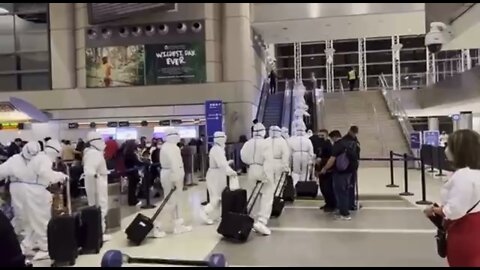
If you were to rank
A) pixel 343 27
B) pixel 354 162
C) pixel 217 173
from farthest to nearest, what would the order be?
1. pixel 343 27
2. pixel 354 162
3. pixel 217 173

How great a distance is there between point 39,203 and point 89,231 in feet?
2.41

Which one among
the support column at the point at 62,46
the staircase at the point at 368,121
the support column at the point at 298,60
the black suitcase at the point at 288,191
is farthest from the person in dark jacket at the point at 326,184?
the support column at the point at 298,60

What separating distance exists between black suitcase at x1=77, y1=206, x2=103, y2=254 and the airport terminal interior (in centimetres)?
2

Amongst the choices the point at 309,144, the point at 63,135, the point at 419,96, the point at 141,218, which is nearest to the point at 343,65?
the point at 419,96

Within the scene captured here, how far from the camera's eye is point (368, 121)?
21.9m

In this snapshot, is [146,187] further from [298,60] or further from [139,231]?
[298,60]

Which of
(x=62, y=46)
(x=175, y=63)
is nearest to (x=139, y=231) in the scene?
(x=175, y=63)

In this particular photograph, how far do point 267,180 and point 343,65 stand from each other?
91.0 feet

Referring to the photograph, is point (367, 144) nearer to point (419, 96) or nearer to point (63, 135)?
point (419, 96)

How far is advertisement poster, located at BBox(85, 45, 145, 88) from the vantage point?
20891 mm

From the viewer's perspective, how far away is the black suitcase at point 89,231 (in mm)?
6441

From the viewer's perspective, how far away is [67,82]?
69.8 ft

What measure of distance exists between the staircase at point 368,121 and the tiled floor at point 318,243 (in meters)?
9.93

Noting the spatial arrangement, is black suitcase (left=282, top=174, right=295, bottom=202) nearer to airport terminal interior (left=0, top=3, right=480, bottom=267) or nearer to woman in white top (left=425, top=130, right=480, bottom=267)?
airport terminal interior (left=0, top=3, right=480, bottom=267)
